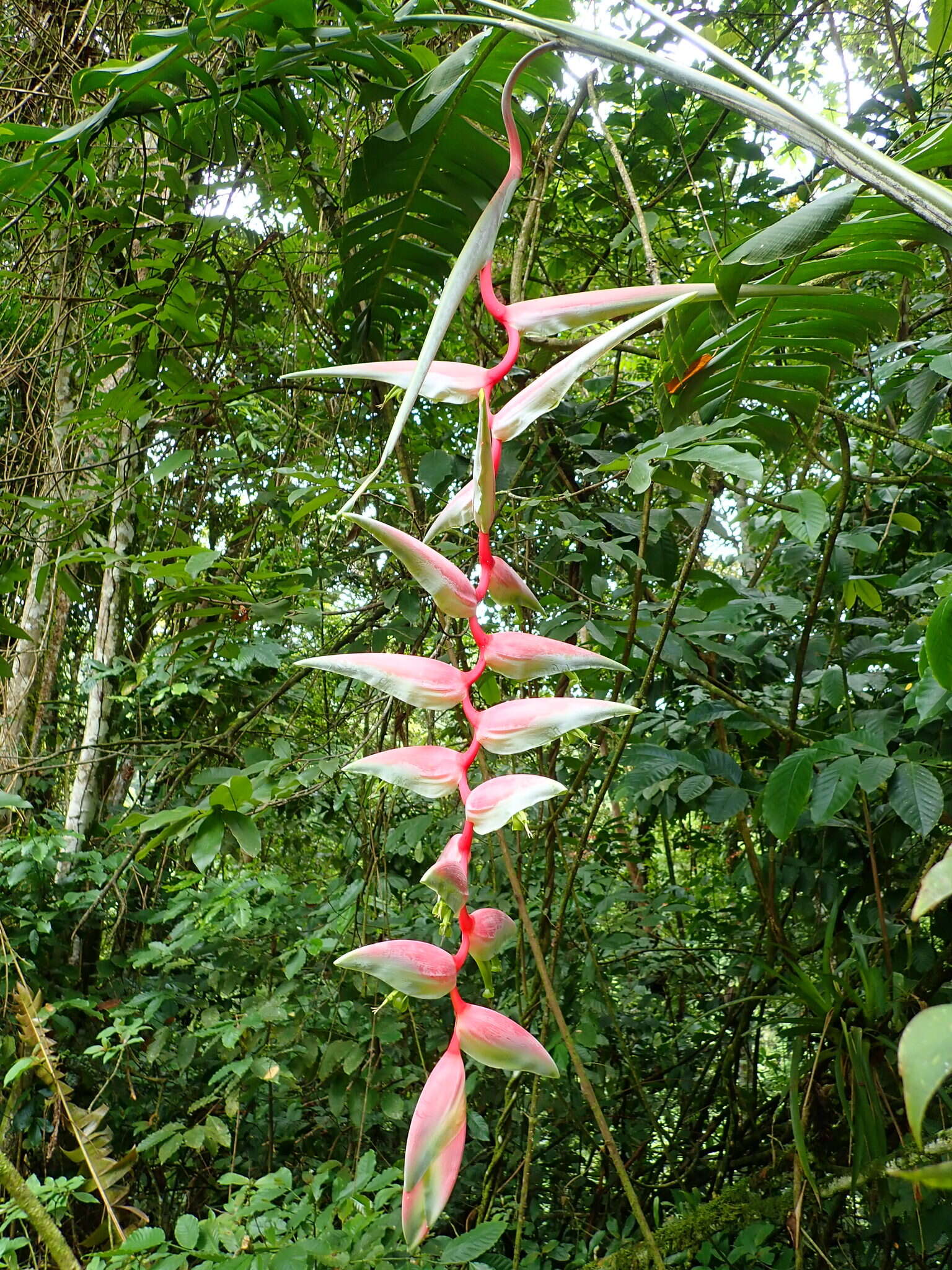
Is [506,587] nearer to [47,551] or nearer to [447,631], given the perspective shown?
[447,631]

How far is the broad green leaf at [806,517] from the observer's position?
793 mm

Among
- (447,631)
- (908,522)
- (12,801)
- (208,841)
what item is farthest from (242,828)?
(908,522)

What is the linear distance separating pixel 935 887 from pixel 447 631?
2.67 feet

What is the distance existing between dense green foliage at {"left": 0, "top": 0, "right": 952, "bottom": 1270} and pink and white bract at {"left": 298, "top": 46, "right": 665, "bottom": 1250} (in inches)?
3.9

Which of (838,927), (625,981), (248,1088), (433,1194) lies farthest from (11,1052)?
(433,1194)

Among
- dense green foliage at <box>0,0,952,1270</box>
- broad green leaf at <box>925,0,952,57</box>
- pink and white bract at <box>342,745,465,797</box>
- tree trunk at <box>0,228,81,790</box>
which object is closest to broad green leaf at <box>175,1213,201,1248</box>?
dense green foliage at <box>0,0,952,1270</box>

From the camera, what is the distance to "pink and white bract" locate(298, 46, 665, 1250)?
293 millimetres

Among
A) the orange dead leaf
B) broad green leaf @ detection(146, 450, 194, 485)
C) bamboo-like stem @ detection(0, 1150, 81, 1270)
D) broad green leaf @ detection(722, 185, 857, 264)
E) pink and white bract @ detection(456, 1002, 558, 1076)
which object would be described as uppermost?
broad green leaf @ detection(146, 450, 194, 485)

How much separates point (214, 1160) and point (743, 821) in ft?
4.19

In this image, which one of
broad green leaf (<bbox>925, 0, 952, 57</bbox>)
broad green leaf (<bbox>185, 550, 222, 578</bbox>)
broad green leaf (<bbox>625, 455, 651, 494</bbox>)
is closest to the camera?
broad green leaf (<bbox>625, 455, 651, 494</bbox>)

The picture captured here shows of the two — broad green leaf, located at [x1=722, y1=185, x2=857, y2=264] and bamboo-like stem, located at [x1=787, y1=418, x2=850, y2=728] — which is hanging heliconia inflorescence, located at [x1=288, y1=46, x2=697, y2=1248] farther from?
bamboo-like stem, located at [x1=787, y1=418, x2=850, y2=728]

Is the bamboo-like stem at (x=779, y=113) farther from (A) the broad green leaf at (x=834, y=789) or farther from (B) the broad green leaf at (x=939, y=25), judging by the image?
(B) the broad green leaf at (x=939, y=25)

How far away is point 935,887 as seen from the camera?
20 cm

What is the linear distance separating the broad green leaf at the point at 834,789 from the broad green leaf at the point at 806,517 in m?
0.28
